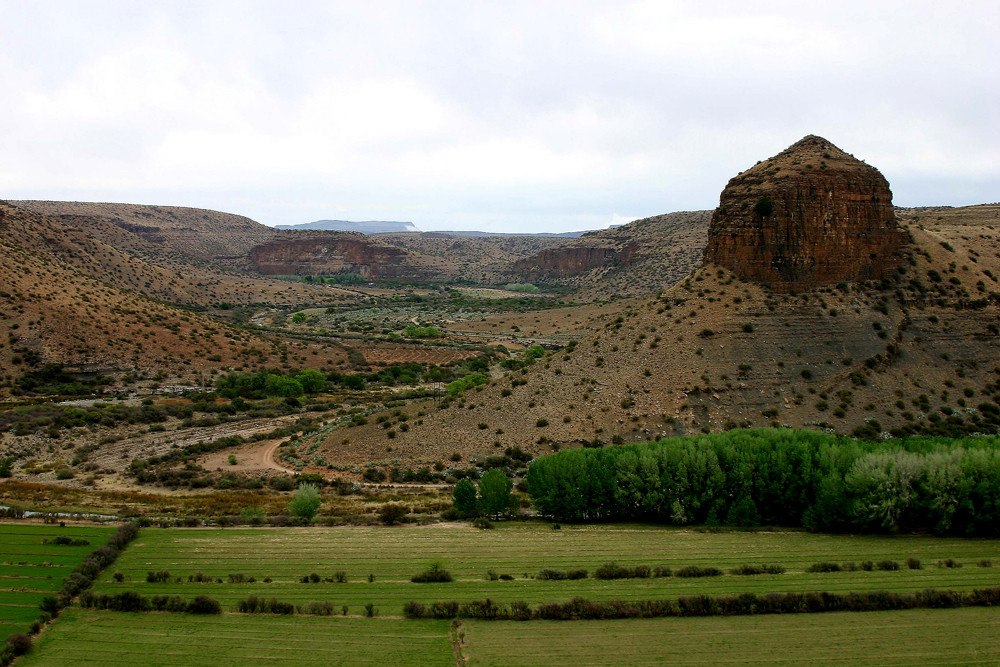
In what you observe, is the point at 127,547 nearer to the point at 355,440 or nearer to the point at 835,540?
the point at 355,440

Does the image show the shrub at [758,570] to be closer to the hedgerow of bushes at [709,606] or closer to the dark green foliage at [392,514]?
the hedgerow of bushes at [709,606]

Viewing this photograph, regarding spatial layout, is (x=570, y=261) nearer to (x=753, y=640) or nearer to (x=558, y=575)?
(x=558, y=575)

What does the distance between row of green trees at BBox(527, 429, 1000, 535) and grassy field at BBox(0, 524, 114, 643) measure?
20.0 metres

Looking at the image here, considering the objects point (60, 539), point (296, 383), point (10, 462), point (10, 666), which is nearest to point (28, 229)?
point (296, 383)

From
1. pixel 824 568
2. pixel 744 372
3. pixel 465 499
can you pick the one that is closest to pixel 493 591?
pixel 465 499

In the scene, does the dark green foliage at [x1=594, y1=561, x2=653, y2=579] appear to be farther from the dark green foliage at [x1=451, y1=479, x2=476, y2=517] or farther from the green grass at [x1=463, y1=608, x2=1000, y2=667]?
the dark green foliage at [x1=451, y1=479, x2=476, y2=517]

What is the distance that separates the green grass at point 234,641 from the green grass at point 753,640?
206cm

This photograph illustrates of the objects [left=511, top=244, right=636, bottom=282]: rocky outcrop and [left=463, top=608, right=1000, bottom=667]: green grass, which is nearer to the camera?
[left=463, top=608, right=1000, bottom=667]: green grass

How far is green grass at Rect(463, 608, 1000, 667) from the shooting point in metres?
20.0

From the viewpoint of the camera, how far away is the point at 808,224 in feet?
156

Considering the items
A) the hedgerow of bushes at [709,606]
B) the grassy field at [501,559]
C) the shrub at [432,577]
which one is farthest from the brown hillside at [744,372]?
the hedgerow of bushes at [709,606]

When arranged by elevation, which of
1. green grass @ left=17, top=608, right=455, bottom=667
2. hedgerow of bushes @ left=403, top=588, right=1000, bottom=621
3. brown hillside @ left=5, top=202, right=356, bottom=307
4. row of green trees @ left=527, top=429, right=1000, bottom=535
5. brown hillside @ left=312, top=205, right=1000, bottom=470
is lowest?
green grass @ left=17, top=608, right=455, bottom=667

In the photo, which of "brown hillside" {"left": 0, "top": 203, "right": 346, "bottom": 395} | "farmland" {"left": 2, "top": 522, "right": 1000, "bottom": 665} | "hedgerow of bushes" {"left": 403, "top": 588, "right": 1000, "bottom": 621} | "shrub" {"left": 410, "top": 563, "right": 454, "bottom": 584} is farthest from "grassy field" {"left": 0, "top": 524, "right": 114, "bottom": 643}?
"brown hillside" {"left": 0, "top": 203, "right": 346, "bottom": 395}

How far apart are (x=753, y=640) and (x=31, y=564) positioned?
2640cm
